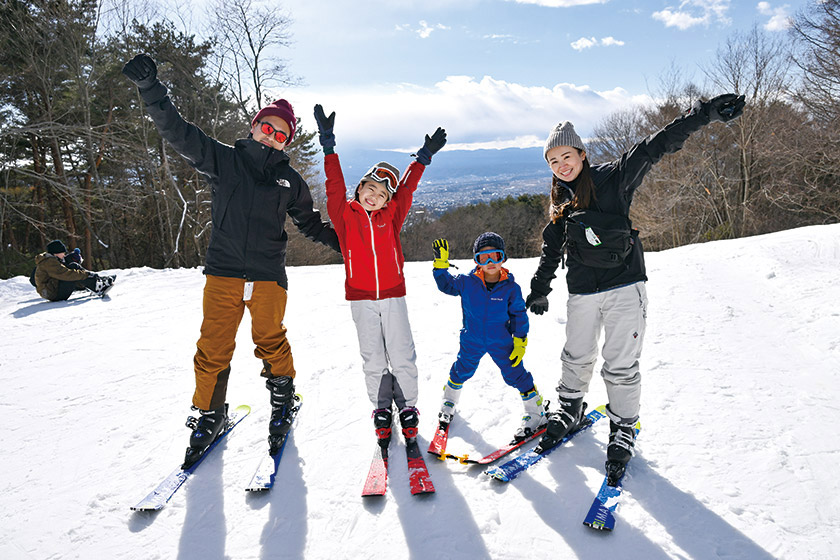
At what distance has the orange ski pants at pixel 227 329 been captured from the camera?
287 cm

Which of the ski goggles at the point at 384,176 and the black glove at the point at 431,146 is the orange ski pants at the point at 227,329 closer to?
the ski goggles at the point at 384,176

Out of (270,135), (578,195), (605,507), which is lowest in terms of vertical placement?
(605,507)

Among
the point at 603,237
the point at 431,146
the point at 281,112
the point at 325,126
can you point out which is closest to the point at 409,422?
the point at 603,237

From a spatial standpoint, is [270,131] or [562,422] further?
[270,131]

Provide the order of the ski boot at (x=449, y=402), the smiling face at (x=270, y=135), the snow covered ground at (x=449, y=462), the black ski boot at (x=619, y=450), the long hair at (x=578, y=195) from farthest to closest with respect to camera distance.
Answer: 1. the ski boot at (x=449, y=402)
2. the smiling face at (x=270, y=135)
3. the long hair at (x=578, y=195)
4. the black ski boot at (x=619, y=450)
5. the snow covered ground at (x=449, y=462)

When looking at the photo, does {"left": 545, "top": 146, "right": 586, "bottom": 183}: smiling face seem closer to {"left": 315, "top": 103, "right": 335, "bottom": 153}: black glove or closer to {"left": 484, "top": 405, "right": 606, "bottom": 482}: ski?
{"left": 315, "top": 103, "right": 335, "bottom": 153}: black glove

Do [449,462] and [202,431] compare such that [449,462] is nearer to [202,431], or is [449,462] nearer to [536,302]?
[536,302]

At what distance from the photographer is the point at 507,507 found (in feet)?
7.74

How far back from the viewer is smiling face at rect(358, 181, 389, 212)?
2.87 meters

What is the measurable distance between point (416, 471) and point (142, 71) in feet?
9.89

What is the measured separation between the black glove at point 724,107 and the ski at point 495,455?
235cm

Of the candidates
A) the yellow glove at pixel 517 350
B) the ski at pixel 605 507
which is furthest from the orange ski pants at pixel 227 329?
the ski at pixel 605 507

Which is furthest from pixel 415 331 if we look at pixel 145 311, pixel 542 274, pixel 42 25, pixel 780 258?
pixel 42 25

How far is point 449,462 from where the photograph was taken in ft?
9.23
